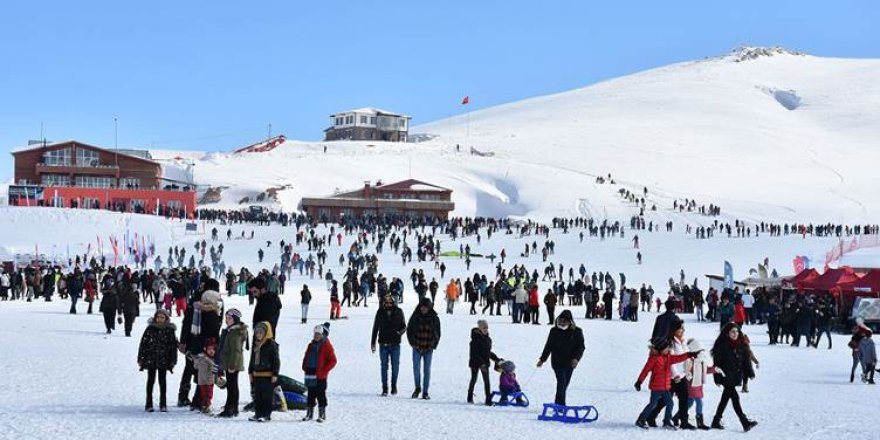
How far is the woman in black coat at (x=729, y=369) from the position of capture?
1161 cm

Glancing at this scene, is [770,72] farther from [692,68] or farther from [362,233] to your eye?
[362,233]

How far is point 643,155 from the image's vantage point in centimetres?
10506

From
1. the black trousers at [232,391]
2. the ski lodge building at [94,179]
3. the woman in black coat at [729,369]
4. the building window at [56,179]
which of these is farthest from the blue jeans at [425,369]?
the building window at [56,179]

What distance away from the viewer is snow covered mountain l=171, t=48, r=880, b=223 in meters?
84.2

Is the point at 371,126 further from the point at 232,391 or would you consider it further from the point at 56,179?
the point at 232,391

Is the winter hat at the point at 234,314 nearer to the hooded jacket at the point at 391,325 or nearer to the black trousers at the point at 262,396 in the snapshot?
the black trousers at the point at 262,396

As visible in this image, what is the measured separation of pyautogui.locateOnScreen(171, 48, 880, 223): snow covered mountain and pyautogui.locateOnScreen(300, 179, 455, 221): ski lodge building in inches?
230

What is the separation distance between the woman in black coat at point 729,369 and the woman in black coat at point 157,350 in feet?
17.2

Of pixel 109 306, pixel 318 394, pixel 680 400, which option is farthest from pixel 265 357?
pixel 109 306

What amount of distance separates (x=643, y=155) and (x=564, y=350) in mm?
94332

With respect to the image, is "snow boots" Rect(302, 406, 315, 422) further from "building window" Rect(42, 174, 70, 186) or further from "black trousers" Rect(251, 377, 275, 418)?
"building window" Rect(42, 174, 70, 186)

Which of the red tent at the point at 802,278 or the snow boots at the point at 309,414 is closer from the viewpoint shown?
the snow boots at the point at 309,414

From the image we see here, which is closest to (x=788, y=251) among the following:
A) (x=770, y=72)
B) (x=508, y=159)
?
(x=508, y=159)

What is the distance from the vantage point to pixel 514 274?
112ft
